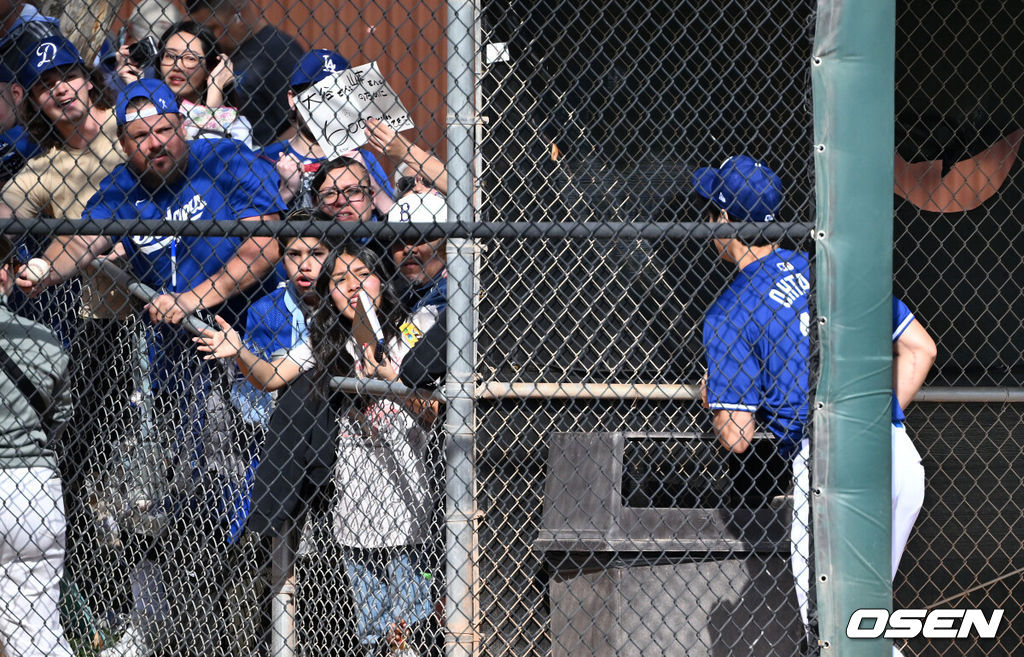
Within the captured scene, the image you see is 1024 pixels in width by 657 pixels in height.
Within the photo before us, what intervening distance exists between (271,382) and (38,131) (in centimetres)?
174

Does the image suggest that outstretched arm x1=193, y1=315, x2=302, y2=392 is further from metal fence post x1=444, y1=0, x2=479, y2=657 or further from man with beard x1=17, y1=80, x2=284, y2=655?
metal fence post x1=444, y1=0, x2=479, y2=657

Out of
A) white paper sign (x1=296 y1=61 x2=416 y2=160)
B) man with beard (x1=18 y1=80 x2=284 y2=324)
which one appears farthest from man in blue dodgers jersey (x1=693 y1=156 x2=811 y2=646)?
man with beard (x1=18 y1=80 x2=284 y2=324)

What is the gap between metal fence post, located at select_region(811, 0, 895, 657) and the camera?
9.29 ft

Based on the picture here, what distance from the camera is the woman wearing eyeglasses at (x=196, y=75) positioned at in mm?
4754

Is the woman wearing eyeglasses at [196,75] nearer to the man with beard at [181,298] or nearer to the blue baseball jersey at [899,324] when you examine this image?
the man with beard at [181,298]

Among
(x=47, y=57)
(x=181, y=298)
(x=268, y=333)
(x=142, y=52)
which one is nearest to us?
(x=181, y=298)

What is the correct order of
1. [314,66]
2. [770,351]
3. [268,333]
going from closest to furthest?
[770,351] < [268,333] < [314,66]

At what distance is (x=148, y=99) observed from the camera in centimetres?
412

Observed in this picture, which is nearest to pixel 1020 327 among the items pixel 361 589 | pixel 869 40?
pixel 869 40

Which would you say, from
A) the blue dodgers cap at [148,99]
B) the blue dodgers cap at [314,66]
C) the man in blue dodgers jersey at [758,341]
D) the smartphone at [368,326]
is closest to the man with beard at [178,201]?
the blue dodgers cap at [148,99]

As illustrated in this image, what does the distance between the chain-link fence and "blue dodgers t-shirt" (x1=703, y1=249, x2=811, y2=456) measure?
13 mm

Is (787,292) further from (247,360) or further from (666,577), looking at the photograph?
(247,360)

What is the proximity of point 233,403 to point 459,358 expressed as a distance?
930mm

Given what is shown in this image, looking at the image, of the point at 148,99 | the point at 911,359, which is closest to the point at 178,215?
the point at 148,99
